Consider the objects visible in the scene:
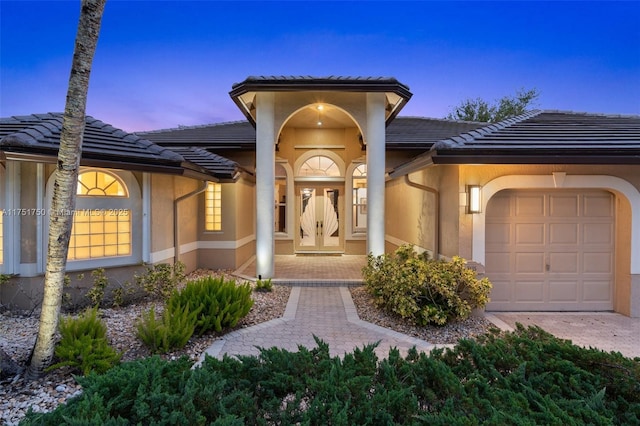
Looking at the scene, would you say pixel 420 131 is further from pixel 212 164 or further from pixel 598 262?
pixel 212 164

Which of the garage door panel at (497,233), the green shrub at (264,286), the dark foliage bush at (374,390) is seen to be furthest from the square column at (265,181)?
the dark foliage bush at (374,390)

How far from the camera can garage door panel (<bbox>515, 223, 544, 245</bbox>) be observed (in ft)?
23.3

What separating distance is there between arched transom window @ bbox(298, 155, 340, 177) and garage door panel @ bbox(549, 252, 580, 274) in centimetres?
863

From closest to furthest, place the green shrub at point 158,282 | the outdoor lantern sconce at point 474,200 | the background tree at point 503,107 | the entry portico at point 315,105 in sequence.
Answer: the outdoor lantern sconce at point 474,200, the green shrub at point 158,282, the entry portico at point 315,105, the background tree at point 503,107

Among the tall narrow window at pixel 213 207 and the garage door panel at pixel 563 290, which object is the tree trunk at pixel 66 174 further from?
the garage door panel at pixel 563 290

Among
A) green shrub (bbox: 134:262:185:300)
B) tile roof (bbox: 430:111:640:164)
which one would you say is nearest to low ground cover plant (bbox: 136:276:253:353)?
green shrub (bbox: 134:262:185:300)

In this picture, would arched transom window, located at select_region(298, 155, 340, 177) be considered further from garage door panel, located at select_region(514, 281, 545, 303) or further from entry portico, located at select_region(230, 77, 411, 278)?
garage door panel, located at select_region(514, 281, 545, 303)

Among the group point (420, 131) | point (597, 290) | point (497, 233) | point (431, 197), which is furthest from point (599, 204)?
point (420, 131)

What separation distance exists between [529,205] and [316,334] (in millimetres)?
5405

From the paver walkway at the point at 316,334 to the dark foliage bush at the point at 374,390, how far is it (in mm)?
1921

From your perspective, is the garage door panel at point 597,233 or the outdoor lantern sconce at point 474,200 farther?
the garage door panel at point 597,233

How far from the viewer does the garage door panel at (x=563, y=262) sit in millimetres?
7125

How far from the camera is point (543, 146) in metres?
6.45

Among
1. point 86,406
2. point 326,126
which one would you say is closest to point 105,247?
point 86,406
